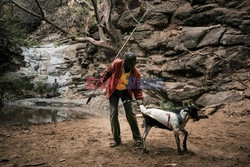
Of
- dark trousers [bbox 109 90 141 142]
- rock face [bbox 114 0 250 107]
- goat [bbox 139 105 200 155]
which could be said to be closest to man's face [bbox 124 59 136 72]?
dark trousers [bbox 109 90 141 142]

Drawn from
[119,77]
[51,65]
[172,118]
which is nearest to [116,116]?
[119,77]

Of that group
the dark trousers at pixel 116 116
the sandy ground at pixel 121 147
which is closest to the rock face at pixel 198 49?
the sandy ground at pixel 121 147

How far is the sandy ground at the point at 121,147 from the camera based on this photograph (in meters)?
4.06

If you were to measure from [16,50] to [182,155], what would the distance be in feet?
61.0

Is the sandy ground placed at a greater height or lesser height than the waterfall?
lesser

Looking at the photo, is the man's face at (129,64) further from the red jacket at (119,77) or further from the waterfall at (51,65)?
the waterfall at (51,65)

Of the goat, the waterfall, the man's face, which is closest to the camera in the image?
the goat

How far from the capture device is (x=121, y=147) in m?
4.90

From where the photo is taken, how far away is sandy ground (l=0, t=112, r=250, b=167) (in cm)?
406

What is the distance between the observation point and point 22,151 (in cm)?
475

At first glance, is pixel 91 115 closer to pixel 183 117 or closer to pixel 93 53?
pixel 183 117

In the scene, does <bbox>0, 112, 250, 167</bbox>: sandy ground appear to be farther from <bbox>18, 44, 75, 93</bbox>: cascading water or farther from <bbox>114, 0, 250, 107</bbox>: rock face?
<bbox>18, 44, 75, 93</bbox>: cascading water

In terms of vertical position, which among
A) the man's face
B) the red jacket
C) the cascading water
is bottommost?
the red jacket

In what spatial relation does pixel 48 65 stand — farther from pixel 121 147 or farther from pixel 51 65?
pixel 121 147
